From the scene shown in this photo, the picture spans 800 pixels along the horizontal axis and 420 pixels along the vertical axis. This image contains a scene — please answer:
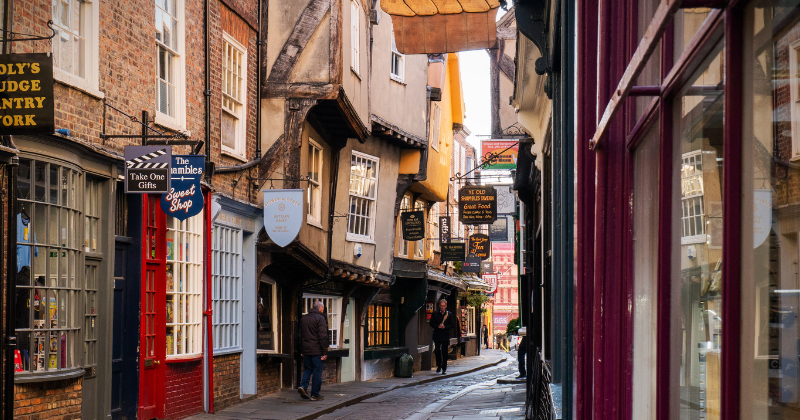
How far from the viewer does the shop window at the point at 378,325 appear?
24531mm

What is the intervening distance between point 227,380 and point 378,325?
434 inches

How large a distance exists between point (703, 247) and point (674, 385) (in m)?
0.51

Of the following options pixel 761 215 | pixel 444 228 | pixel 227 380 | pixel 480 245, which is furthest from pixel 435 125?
pixel 761 215

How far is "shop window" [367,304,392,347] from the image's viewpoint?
80.5 ft

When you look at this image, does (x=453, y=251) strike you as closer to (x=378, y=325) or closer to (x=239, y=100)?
(x=378, y=325)

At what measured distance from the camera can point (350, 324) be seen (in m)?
22.5

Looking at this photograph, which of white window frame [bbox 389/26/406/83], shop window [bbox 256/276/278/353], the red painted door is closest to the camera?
the red painted door

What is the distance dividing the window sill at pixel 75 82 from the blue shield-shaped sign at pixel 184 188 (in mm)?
1223

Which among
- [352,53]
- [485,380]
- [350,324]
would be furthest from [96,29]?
[485,380]

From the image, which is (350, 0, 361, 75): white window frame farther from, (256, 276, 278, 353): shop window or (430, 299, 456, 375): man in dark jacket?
(430, 299, 456, 375): man in dark jacket

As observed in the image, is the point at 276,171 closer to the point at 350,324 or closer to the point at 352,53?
the point at 352,53

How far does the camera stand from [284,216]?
14.6 meters

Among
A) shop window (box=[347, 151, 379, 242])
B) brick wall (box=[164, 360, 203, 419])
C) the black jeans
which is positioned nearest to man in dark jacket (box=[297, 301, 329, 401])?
brick wall (box=[164, 360, 203, 419])

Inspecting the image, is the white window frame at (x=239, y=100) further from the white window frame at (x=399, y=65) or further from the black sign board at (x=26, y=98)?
the white window frame at (x=399, y=65)
